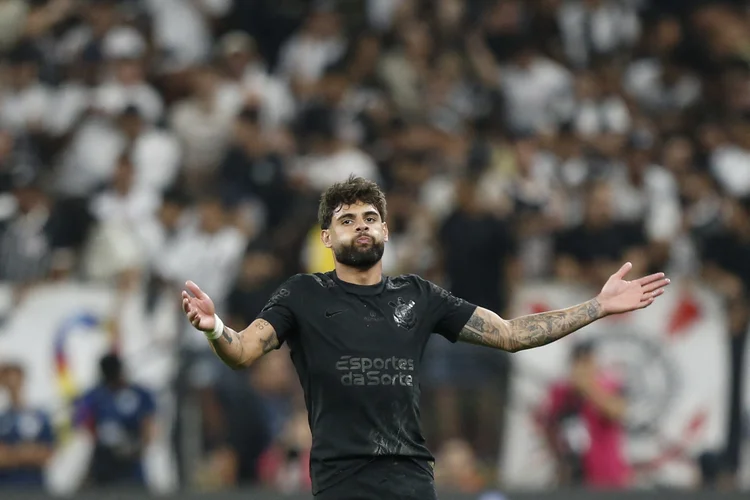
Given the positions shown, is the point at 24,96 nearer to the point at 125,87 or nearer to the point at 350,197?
the point at 125,87

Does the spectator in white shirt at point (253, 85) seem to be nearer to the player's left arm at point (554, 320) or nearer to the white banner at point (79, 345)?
the white banner at point (79, 345)

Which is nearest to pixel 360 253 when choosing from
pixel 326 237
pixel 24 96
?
pixel 326 237

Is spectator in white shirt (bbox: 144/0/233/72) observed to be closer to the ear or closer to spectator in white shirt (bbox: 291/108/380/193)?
spectator in white shirt (bbox: 291/108/380/193)

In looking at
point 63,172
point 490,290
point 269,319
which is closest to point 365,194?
point 269,319

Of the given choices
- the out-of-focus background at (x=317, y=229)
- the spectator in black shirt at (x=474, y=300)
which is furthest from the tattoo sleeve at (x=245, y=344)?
the spectator in black shirt at (x=474, y=300)

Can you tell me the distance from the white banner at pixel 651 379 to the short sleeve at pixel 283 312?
7.12m

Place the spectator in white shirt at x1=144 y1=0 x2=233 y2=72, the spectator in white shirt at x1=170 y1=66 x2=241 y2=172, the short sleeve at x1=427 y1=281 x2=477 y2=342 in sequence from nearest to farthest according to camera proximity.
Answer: the short sleeve at x1=427 y1=281 x2=477 y2=342 < the spectator in white shirt at x1=170 y1=66 x2=241 y2=172 < the spectator in white shirt at x1=144 y1=0 x2=233 y2=72

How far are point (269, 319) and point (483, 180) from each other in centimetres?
893

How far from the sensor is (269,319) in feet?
21.3

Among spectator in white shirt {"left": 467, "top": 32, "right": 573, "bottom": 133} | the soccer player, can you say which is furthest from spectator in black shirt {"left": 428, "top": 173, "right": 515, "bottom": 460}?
the soccer player

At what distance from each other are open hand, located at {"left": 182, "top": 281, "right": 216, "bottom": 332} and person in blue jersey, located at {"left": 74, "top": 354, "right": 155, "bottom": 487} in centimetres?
678

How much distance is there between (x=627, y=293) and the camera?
22.7 feet

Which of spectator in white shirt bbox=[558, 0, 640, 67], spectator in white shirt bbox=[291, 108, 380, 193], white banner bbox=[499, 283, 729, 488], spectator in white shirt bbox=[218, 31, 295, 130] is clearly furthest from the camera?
spectator in white shirt bbox=[558, 0, 640, 67]

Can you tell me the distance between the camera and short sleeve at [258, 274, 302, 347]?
6504 mm
